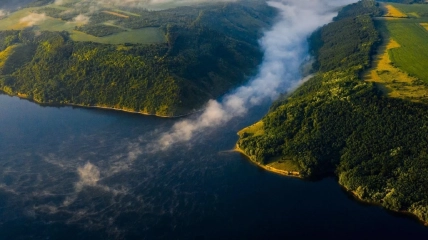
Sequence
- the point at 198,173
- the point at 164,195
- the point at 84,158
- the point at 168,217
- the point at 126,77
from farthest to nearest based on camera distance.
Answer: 1. the point at 126,77
2. the point at 84,158
3. the point at 198,173
4. the point at 164,195
5. the point at 168,217

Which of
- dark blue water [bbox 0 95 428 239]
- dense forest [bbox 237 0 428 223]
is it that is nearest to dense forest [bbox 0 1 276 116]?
dark blue water [bbox 0 95 428 239]

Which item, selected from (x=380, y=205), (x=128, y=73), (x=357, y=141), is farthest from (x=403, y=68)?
(x=128, y=73)

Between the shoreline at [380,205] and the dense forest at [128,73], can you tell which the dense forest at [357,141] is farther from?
the dense forest at [128,73]

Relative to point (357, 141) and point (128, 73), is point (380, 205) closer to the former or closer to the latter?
point (357, 141)

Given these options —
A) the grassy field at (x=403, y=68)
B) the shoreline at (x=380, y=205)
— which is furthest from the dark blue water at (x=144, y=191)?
the grassy field at (x=403, y=68)

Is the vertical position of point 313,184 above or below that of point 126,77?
below

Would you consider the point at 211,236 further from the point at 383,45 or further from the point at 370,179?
the point at 383,45

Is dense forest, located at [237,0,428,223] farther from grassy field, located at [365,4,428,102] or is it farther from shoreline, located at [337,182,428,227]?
grassy field, located at [365,4,428,102]

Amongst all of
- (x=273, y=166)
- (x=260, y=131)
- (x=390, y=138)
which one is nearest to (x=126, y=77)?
(x=260, y=131)
